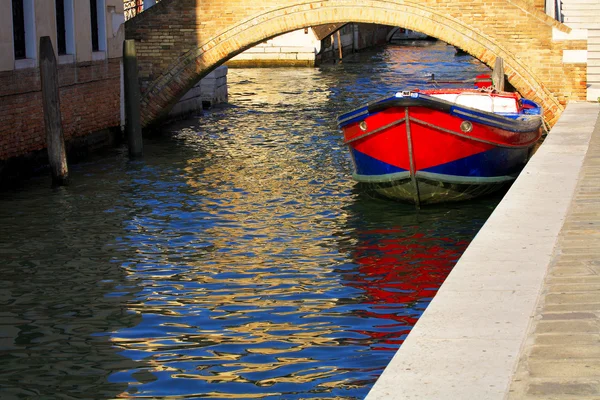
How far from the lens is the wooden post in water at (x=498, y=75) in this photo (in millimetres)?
16156

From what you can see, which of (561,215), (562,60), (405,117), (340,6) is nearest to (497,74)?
(562,60)

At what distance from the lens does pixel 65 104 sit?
15297mm

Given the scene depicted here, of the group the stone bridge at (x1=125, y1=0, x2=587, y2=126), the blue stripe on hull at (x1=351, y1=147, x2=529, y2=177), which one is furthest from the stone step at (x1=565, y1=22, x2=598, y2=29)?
the blue stripe on hull at (x1=351, y1=147, x2=529, y2=177)

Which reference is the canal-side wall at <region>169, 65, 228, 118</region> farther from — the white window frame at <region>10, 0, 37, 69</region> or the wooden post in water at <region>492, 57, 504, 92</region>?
the wooden post in water at <region>492, 57, 504, 92</region>

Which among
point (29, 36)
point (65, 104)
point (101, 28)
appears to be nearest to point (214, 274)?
point (29, 36)

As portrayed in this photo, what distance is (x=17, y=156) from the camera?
13.7 m

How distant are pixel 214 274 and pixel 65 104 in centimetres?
736

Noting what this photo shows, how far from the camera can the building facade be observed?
13.4 meters

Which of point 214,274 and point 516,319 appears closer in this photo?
point 516,319

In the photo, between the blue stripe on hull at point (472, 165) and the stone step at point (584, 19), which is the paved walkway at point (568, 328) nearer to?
the blue stripe on hull at point (472, 165)

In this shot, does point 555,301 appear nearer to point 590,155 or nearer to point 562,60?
point 590,155

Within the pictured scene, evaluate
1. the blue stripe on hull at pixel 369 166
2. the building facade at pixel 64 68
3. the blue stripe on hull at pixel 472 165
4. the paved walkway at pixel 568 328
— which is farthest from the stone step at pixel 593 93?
the paved walkway at pixel 568 328

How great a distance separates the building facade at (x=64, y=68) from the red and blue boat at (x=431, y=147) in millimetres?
4273

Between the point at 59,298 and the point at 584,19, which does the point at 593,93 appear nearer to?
the point at 584,19
